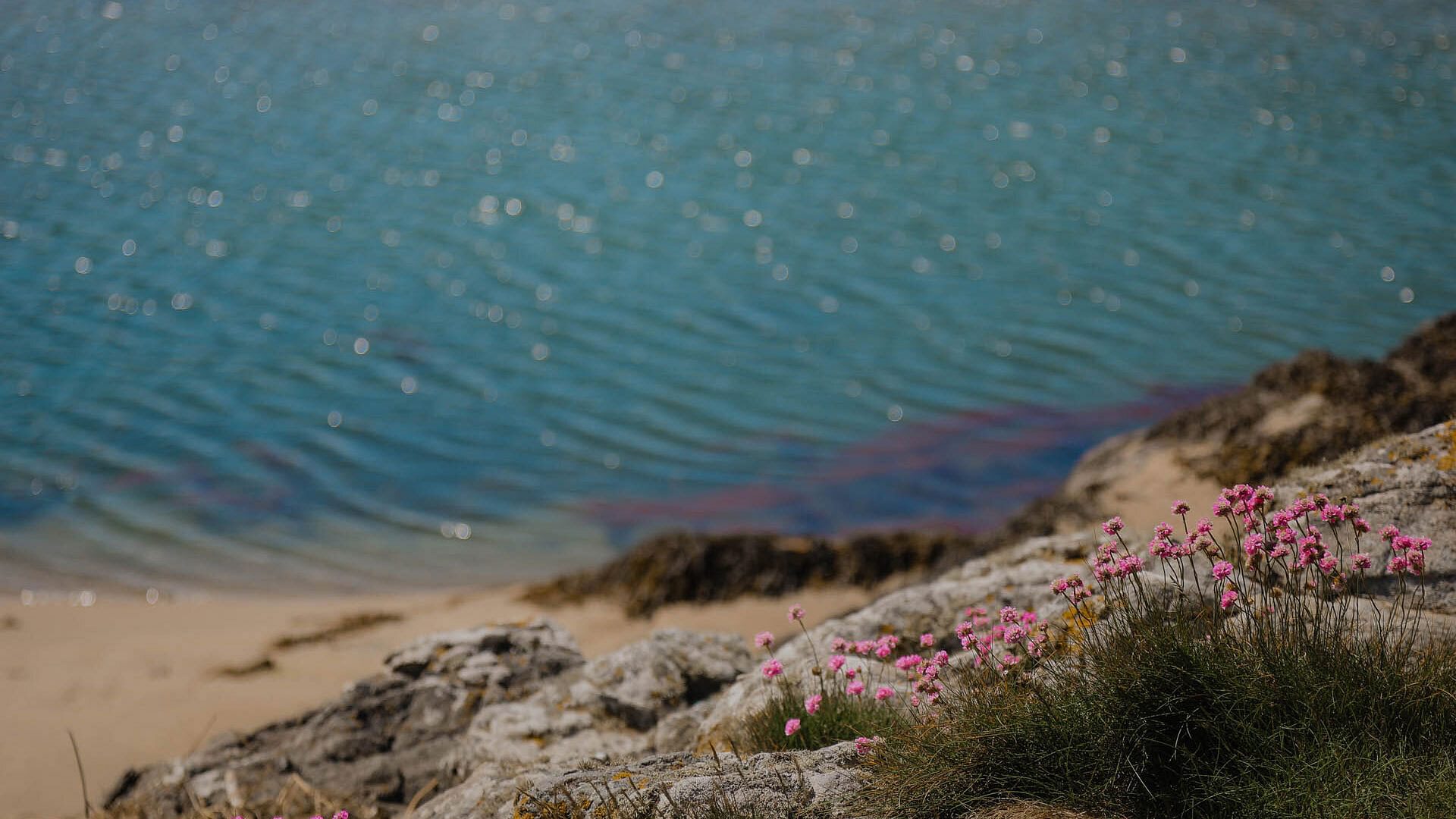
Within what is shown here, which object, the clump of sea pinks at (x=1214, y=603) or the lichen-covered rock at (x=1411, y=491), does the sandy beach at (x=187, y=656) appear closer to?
the clump of sea pinks at (x=1214, y=603)

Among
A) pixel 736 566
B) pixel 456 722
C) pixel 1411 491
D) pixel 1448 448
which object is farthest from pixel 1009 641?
pixel 736 566

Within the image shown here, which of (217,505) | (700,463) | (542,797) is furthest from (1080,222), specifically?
(542,797)

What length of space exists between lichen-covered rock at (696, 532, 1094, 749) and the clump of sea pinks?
0.49m

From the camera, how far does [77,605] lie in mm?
10203

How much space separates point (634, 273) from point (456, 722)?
10.6 m

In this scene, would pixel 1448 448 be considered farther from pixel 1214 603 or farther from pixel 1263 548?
pixel 1214 603

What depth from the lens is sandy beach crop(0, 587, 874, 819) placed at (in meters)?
7.71

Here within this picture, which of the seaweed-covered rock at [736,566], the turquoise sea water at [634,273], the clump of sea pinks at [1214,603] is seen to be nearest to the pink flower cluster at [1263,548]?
the clump of sea pinks at [1214,603]

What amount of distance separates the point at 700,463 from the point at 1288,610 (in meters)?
8.88

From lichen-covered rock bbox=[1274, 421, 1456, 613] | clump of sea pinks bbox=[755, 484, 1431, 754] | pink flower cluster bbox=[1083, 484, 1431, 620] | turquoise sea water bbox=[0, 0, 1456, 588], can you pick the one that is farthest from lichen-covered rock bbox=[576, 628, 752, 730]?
turquoise sea water bbox=[0, 0, 1456, 588]

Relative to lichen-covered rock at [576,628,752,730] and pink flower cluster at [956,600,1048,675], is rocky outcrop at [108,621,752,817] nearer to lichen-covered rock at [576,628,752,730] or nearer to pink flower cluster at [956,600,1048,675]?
lichen-covered rock at [576,628,752,730]

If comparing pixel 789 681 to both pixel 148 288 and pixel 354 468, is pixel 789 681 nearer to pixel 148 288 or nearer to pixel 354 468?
pixel 354 468

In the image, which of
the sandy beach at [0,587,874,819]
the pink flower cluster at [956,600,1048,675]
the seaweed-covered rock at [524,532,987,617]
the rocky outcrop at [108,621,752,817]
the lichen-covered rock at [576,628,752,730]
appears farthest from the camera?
the seaweed-covered rock at [524,532,987,617]

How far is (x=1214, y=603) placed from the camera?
3.96 m
